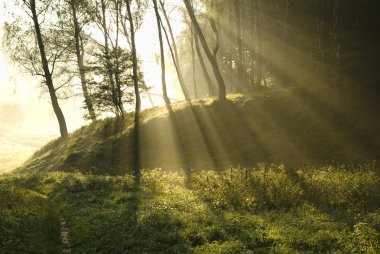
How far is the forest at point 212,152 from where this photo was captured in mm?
11453

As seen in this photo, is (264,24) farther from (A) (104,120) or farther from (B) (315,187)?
(B) (315,187)

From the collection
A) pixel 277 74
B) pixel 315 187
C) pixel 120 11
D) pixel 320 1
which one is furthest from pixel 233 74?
pixel 315 187

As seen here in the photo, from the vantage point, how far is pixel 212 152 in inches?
1089

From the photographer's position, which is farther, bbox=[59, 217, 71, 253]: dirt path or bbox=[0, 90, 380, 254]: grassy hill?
bbox=[59, 217, 71, 253]: dirt path

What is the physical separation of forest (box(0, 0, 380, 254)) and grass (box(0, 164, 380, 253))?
63 millimetres

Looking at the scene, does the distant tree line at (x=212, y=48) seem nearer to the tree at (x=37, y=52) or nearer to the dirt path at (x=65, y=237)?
the tree at (x=37, y=52)

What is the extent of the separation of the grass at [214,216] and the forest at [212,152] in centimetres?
6

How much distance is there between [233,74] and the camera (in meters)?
56.9

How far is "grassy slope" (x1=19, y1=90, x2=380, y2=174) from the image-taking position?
82.6 ft

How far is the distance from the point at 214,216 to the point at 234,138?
15.8 metres

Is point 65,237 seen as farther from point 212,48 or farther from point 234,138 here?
point 212,48

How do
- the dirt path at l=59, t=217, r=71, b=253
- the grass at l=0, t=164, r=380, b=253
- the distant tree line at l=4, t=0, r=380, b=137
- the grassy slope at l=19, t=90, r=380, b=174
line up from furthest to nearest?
the distant tree line at l=4, t=0, r=380, b=137
the grassy slope at l=19, t=90, r=380, b=174
the dirt path at l=59, t=217, r=71, b=253
the grass at l=0, t=164, r=380, b=253

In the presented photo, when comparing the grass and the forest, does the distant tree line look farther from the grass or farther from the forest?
the grass

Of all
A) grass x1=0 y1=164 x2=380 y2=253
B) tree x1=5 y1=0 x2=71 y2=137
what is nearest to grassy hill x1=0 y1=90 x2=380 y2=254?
grass x1=0 y1=164 x2=380 y2=253
